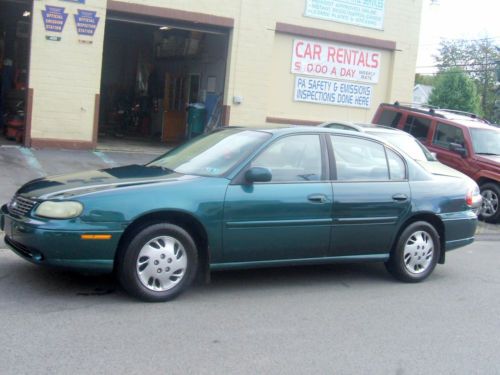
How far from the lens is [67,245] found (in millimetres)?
5352

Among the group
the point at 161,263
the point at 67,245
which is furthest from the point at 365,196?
the point at 67,245

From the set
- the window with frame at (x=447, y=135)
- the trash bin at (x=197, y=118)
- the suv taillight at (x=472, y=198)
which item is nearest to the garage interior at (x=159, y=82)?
the trash bin at (x=197, y=118)

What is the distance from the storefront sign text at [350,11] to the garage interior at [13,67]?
22.5 ft

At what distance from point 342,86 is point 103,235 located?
13257mm

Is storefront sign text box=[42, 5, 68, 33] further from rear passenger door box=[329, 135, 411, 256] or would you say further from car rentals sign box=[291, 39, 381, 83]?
rear passenger door box=[329, 135, 411, 256]

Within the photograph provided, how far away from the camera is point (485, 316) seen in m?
6.20

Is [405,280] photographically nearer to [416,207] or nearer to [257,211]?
[416,207]

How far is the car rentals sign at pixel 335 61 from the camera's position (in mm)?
17016

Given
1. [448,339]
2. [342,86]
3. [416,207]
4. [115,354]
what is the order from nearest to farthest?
1. [115,354]
2. [448,339]
3. [416,207]
4. [342,86]

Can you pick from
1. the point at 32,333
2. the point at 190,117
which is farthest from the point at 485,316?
the point at 190,117

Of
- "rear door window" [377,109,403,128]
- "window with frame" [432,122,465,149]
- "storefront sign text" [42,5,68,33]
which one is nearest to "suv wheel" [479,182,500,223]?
"window with frame" [432,122,465,149]

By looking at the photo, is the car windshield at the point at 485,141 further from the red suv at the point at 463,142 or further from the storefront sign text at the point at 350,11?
the storefront sign text at the point at 350,11

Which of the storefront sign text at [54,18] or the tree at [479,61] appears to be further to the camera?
the tree at [479,61]

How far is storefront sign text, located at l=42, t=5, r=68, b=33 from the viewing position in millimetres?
13523
